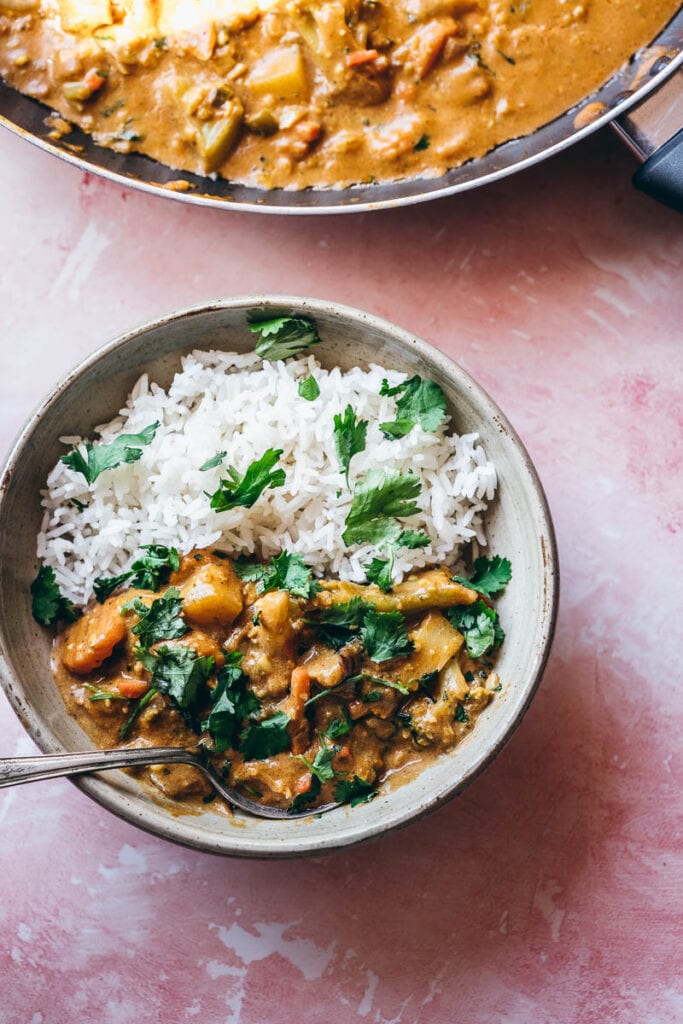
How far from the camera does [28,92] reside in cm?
236

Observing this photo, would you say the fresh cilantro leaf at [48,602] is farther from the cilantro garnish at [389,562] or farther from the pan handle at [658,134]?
the pan handle at [658,134]

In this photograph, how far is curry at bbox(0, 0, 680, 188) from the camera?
2.32 metres

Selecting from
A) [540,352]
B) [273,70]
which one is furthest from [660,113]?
[273,70]

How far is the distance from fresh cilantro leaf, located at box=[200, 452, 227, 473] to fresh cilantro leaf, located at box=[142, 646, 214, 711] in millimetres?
389

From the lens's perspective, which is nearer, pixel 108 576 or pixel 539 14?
pixel 108 576

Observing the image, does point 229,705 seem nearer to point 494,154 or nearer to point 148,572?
point 148,572

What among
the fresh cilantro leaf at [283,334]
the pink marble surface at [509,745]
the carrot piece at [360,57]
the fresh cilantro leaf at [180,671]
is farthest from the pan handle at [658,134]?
the fresh cilantro leaf at [180,671]

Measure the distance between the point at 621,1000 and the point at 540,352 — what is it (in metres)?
1.60

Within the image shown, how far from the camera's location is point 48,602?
2.12 metres

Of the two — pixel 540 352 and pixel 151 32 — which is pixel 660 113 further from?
pixel 151 32

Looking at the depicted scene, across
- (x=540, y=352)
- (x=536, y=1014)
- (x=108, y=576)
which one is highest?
(x=540, y=352)

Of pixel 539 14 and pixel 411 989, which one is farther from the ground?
pixel 539 14

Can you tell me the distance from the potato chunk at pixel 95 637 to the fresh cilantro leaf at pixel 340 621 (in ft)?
1.32

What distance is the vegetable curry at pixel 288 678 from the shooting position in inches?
78.0
